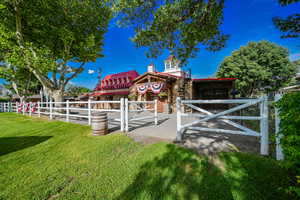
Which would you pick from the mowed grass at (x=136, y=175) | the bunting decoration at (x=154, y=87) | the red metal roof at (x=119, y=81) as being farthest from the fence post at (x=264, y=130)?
the red metal roof at (x=119, y=81)

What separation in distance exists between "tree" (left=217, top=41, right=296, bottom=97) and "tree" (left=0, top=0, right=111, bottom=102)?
18.1 meters

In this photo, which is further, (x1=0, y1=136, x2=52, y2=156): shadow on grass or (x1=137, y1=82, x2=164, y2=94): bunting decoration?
(x1=137, y1=82, x2=164, y2=94): bunting decoration

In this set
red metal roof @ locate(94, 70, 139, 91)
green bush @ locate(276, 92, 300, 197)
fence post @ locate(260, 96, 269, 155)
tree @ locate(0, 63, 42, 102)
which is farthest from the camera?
red metal roof @ locate(94, 70, 139, 91)

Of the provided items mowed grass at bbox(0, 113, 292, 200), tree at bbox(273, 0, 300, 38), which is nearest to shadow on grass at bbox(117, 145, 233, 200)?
mowed grass at bbox(0, 113, 292, 200)

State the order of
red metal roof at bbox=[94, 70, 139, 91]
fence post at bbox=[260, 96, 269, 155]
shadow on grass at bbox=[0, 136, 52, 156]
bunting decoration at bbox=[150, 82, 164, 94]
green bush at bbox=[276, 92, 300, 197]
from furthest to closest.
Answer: red metal roof at bbox=[94, 70, 139, 91]
bunting decoration at bbox=[150, 82, 164, 94]
shadow on grass at bbox=[0, 136, 52, 156]
fence post at bbox=[260, 96, 269, 155]
green bush at bbox=[276, 92, 300, 197]

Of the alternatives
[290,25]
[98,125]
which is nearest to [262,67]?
[290,25]

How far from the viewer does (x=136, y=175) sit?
2.25 metres

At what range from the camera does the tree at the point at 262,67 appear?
631 inches

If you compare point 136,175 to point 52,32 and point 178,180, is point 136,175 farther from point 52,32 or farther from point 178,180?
point 52,32

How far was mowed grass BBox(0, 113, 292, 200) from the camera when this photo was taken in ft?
5.94

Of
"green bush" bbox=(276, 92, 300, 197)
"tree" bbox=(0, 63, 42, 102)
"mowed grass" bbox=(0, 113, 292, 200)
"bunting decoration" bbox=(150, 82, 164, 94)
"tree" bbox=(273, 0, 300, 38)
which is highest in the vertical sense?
"tree" bbox=(273, 0, 300, 38)

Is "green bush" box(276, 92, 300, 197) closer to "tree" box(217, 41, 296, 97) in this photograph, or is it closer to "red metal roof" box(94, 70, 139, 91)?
"red metal roof" box(94, 70, 139, 91)

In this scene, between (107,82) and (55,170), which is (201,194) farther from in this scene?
(107,82)

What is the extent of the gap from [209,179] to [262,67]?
2135cm
